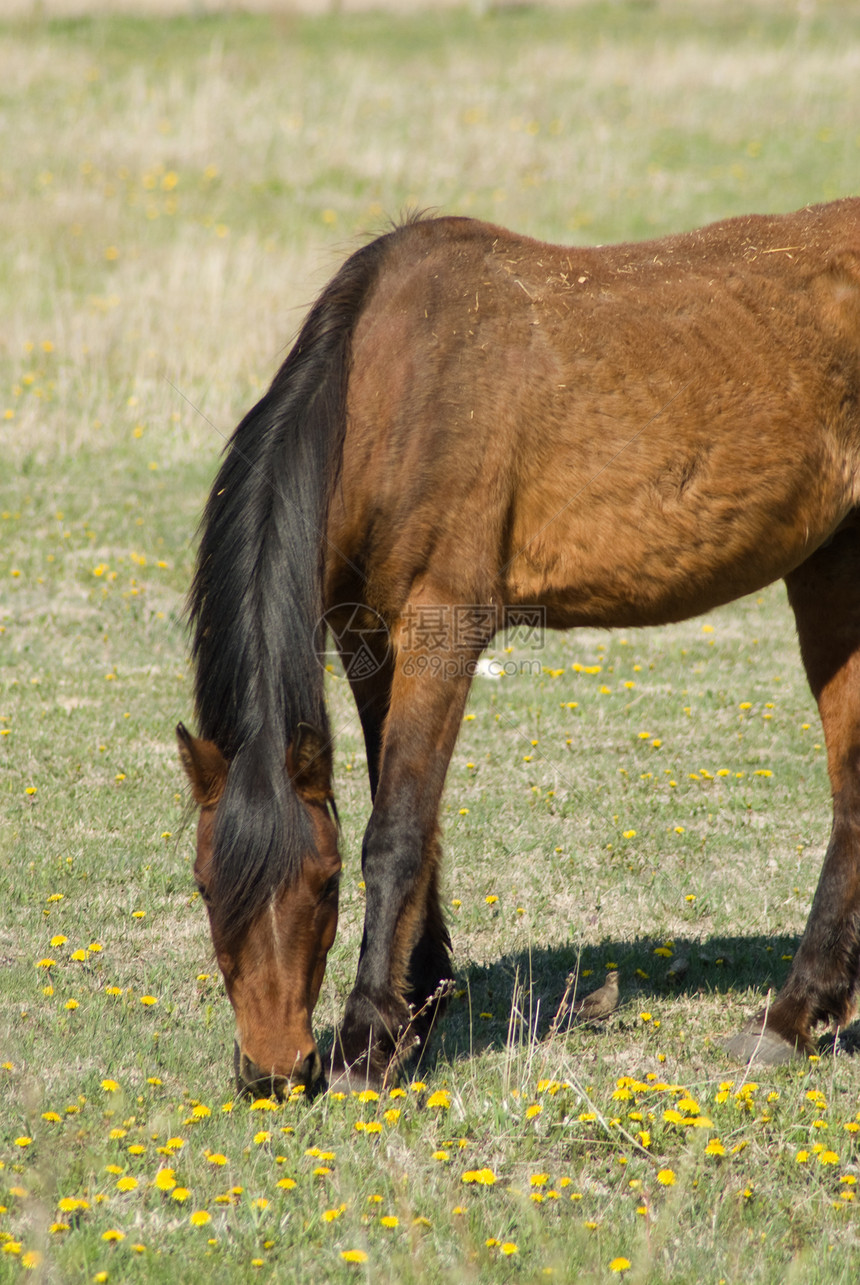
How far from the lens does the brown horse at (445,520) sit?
320 centimetres

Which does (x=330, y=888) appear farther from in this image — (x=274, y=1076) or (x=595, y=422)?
(x=595, y=422)

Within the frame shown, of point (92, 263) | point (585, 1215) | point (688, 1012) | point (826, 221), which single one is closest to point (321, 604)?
point (585, 1215)

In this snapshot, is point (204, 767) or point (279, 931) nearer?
point (279, 931)

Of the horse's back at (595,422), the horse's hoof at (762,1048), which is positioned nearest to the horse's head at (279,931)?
the horse's back at (595,422)

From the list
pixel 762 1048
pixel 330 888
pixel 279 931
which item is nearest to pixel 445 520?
pixel 330 888

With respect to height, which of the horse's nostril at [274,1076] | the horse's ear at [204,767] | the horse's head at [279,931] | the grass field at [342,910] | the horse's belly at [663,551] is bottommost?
the grass field at [342,910]

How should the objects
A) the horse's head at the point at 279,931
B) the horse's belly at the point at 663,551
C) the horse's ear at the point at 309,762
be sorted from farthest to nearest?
the horse's belly at the point at 663,551 < the horse's ear at the point at 309,762 < the horse's head at the point at 279,931

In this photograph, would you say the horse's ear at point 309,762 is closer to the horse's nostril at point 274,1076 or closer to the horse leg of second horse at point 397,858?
the horse leg of second horse at point 397,858

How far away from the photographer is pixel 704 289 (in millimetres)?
3957

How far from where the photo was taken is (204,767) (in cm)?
323

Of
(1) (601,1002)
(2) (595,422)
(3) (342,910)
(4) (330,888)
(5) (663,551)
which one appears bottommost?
(3) (342,910)

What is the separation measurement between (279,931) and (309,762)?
45 cm

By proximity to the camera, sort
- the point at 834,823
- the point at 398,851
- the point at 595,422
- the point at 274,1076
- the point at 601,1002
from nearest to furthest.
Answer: the point at 274,1076
the point at 398,851
the point at 595,422
the point at 601,1002
the point at 834,823

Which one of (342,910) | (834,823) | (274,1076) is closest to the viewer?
(274,1076)
